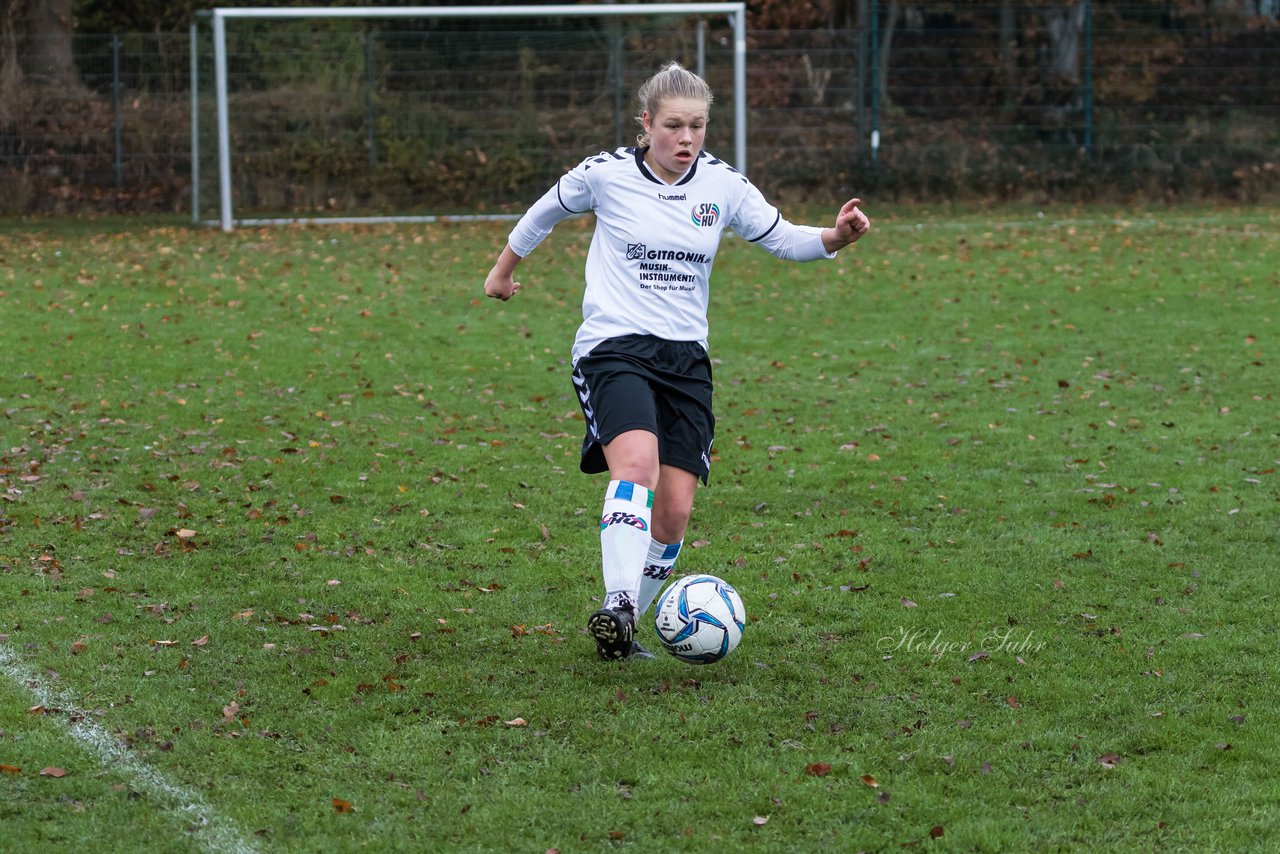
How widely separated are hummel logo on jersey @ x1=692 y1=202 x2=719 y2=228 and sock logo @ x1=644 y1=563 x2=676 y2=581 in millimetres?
1229

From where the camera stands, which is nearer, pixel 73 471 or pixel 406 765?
pixel 406 765

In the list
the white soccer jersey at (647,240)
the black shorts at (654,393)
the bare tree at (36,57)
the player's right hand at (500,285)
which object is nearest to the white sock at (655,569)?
the black shorts at (654,393)

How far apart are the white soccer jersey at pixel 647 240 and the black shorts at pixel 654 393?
5 cm

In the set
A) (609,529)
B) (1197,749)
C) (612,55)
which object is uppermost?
(612,55)

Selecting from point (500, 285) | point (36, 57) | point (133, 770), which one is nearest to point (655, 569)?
point (500, 285)

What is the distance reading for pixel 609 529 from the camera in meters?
4.97

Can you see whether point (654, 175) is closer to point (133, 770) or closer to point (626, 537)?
point (626, 537)

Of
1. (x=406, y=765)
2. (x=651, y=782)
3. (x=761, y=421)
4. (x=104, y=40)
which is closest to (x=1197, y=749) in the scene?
(x=651, y=782)

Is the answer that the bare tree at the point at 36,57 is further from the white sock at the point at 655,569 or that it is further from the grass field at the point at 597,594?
the white sock at the point at 655,569

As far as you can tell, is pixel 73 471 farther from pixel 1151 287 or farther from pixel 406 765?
pixel 1151 287

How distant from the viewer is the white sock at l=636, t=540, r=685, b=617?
17.8 ft

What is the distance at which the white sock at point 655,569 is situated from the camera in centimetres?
544

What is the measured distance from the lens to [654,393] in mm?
5238

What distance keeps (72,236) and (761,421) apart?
1443cm
